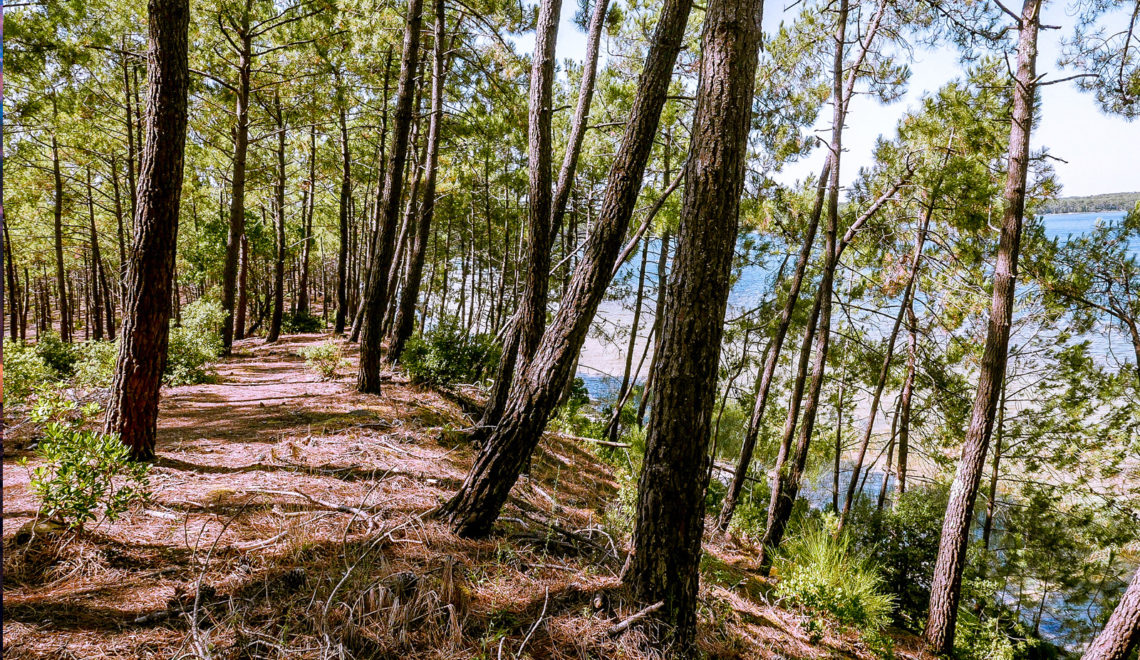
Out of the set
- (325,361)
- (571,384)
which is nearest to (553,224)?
(571,384)

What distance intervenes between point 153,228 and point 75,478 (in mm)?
2111

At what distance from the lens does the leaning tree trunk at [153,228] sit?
13.8 ft

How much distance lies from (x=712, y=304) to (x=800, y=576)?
3295 mm

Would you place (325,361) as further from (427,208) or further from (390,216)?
(390,216)

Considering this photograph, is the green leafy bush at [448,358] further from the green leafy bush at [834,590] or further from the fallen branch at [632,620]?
the fallen branch at [632,620]

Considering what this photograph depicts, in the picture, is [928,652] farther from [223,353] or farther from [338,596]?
[223,353]

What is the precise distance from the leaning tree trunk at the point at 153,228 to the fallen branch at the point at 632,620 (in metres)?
4.04

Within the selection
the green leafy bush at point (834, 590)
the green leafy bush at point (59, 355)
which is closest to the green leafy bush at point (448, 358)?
the green leafy bush at point (834, 590)

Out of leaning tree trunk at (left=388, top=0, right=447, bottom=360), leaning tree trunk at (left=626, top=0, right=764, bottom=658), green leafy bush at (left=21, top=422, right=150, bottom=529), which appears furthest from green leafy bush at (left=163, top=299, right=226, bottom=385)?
leaning tree trunk at (left=626, top=0, right=764, bottom=658)

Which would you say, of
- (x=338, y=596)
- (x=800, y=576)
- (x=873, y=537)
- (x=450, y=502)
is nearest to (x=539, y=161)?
(x=450, y=502)

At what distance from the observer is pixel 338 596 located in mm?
2889

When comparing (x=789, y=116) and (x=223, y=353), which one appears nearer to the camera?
(x=789, y=116)

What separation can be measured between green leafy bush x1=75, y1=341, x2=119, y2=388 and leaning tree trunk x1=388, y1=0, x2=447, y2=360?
3.59 metres

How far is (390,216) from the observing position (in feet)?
22.6
